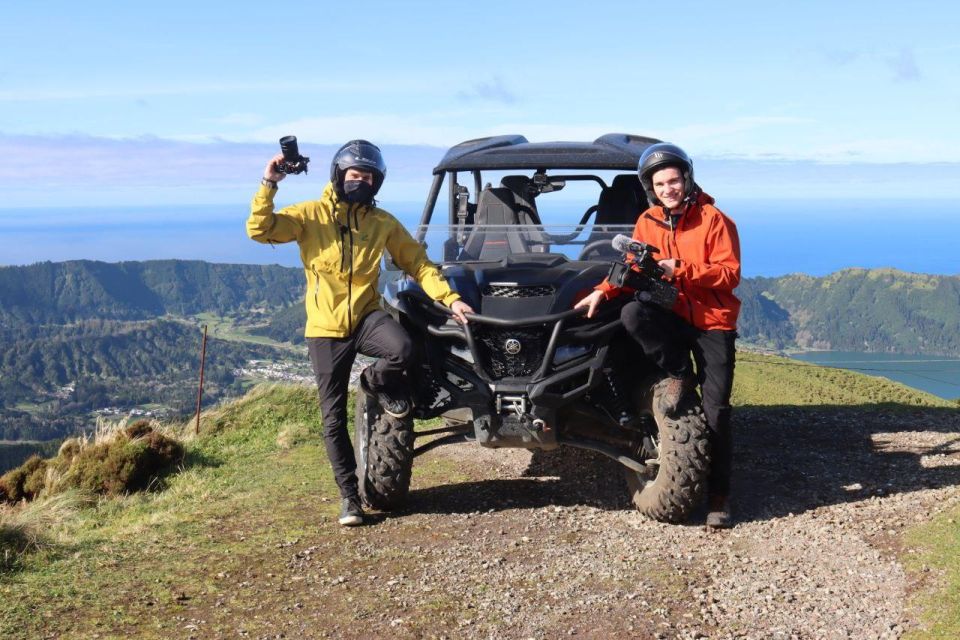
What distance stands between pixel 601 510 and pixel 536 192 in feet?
12.3

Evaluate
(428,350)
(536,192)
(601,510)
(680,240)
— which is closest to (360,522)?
(428,350)

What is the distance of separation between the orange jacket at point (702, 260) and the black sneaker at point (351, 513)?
2.39 m

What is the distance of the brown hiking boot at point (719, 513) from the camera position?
690 centimetres

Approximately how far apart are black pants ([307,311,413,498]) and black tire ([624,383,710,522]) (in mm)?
1783

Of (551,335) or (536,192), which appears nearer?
(551,335)

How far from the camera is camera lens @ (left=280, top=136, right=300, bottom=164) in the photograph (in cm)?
661

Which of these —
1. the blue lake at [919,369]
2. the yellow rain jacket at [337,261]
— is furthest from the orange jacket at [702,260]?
the blue lake at [919,369]

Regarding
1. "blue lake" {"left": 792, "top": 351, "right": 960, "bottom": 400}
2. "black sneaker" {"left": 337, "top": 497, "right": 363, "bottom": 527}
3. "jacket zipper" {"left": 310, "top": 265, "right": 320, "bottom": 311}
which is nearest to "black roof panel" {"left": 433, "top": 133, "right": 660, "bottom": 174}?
"jacket zipper" {"left": 310, "top": 265, "right": 320, "bottom": 311}

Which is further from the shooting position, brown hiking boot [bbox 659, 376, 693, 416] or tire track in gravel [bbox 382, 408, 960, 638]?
brown hiking boot [bbox 659, 376, 693, 416]

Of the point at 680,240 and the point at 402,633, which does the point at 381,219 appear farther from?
the point at 402,633

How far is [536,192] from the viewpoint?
33.1 feet

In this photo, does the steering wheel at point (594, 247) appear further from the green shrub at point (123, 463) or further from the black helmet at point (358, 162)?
the green shrub at point (123, 463)

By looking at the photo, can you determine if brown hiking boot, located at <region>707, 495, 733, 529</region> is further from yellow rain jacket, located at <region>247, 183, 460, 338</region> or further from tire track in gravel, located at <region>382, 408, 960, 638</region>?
yellow rain jacket, located at <region>247, 183, 460, 338</region>

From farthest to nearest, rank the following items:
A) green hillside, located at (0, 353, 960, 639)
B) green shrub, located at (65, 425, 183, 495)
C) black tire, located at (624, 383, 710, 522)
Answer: green shrub, located at (65, 425, 183, 495)
black tire, located at (624, 383, 710, 522)
green hillside, located at (0, 353, 960, 639)
